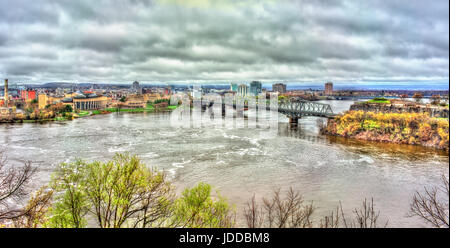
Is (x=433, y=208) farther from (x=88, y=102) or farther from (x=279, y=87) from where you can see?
(x=279, y=87)

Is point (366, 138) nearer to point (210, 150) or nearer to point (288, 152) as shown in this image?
point (288, 152)

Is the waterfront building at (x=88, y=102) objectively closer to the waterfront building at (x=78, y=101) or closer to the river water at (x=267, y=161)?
the waterfront building at (x=78, y=101)

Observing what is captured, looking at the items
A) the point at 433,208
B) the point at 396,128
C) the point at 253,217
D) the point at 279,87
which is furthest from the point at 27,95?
the point at 279,87

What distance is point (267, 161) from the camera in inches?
477

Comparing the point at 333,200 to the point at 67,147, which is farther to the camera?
the point at 67,147

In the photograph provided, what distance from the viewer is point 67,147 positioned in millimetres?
13805

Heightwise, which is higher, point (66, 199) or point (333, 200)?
point (66, 199)

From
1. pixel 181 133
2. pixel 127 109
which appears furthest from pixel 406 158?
pixel 127 109

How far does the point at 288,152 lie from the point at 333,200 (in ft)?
19.4

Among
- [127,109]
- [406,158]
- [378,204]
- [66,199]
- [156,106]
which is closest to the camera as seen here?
[66,199]

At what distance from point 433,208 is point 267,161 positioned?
5.92 meters

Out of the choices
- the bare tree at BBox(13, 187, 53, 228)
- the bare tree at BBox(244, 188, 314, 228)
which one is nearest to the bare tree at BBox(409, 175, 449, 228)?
the bare tree at BBox(244, 188, 314, 228)

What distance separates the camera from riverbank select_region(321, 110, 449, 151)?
16.2 metres
